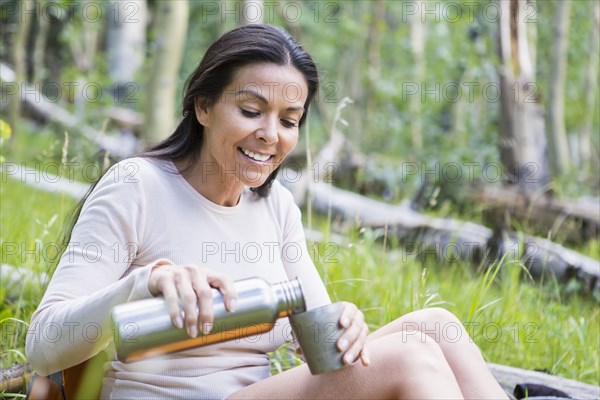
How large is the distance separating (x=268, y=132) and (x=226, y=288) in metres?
0.61

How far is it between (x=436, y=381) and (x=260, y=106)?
0.72m

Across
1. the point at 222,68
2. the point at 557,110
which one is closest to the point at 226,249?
the point at 222,68

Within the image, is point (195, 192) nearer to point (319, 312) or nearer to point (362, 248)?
point (319, 312)

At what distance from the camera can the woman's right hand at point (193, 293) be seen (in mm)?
1248

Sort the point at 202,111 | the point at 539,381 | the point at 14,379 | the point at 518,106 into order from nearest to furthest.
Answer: the point at 202,111, the point at 14,379, the point at 539,381, the point at 518,106

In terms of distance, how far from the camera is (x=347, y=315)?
58.9 inches

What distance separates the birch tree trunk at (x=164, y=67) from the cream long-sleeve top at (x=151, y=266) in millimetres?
3511

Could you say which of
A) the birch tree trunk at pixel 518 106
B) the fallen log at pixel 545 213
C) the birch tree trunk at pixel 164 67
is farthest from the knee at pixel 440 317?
the birch tree trunk at pixel 518 106

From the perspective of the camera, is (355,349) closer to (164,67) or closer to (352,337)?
(352,337)

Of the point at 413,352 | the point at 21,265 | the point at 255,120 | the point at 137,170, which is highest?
the point at 255,120

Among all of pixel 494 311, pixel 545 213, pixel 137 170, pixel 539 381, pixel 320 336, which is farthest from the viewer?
pixel 545 213

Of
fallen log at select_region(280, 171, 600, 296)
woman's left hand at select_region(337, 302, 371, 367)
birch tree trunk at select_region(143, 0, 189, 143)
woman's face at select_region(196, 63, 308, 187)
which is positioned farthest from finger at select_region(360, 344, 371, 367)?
birch tree trunk at select_region(143, 0, 189, 143)

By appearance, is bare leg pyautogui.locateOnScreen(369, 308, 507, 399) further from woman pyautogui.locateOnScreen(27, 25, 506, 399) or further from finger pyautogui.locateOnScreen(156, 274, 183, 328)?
finger pyautogui.locateOnScreen(156, 274, 183, 328)

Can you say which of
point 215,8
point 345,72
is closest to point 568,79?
point 345,72
